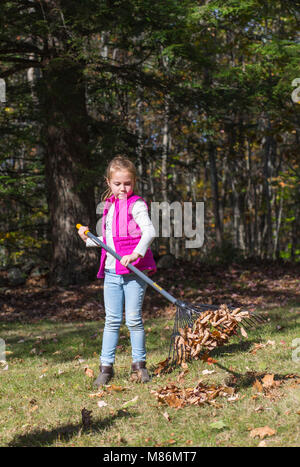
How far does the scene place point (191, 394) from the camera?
4.04 metres

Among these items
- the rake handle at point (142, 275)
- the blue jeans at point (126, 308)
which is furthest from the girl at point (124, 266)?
the rake handle at point (142, 275)

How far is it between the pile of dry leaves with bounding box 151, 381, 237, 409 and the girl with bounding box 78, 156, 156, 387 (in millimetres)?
541

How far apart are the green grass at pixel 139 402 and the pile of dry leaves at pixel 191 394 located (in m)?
0.07

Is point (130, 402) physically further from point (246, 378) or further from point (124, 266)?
point (124, 266)

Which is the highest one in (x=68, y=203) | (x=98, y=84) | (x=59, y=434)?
(x=98, y=84)

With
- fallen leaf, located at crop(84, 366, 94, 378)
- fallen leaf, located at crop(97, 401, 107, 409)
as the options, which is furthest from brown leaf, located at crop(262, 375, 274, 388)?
fallen leaf, located at crop(84, 366, 94, 378)

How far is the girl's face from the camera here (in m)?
4.62

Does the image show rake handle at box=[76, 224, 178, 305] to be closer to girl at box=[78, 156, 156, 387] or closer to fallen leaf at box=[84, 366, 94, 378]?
girl at box=[78, 156, 156, 387]

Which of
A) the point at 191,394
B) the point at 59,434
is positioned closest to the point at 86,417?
the point at 59,434

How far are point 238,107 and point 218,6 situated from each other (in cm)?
231

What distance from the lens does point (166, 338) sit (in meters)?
6.83

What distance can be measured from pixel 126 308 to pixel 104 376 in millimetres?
677

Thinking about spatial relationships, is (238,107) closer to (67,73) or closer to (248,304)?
(67,73)
